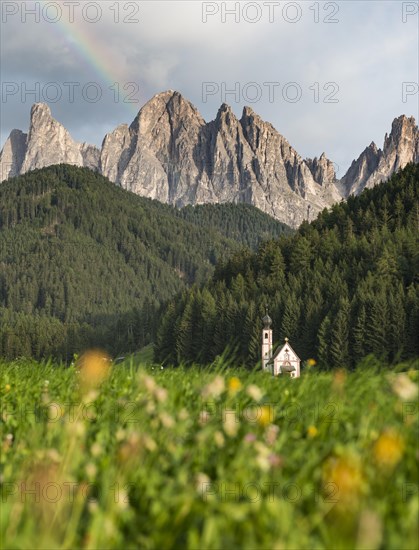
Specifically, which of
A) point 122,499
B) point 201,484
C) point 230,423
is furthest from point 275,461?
point 122,499

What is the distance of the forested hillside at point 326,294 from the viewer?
273 feet

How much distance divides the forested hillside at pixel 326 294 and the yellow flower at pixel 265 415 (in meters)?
59.2

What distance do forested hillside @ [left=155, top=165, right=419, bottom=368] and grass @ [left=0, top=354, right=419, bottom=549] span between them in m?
58.9

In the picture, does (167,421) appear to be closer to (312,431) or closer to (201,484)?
(201,484)

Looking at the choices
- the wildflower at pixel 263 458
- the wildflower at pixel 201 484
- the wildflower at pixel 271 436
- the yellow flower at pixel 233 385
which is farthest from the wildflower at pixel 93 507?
the yellow flower at pixel 233 385

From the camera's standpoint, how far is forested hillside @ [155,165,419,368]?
83250mm

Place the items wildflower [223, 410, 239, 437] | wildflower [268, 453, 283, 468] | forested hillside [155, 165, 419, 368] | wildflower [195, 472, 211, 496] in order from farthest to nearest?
forested hillside [155, 165, 419, 368] → wildflower [223, 410, 239, 437] → wildflower [268, 453, 283, 468] → wildflower [195, 472, 211, 496]

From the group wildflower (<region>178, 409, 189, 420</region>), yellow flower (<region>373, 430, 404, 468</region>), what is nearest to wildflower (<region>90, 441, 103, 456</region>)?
wildflower (<region>178, 409, 189, 420</region>)

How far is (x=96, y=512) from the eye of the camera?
432 cm

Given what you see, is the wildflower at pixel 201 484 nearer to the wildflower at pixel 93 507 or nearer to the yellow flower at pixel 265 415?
the wildflower at pixel 93 507

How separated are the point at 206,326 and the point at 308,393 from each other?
104 meters

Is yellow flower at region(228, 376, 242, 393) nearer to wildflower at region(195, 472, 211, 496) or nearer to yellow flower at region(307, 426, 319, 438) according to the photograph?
yellow flower at region(307, 426, 319, 438)

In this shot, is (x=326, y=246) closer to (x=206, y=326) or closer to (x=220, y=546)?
(x=206, y=326)

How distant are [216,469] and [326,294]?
9787cm
